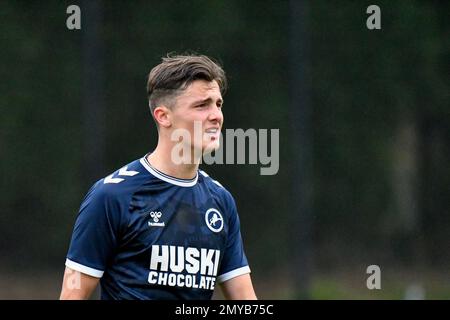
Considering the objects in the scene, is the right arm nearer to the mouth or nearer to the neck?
the neck

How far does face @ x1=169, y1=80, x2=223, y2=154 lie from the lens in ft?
11.7

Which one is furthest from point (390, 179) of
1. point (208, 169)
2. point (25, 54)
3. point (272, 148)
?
point (25, 54)

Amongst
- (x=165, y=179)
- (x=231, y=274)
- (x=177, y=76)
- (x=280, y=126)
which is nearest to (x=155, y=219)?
(x=165, y=179)

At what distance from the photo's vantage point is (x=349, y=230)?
7711mm

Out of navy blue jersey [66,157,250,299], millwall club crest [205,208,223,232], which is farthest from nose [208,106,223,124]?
millwall club crest [205,208,223,232]

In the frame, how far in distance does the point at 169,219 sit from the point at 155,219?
61 millimetres

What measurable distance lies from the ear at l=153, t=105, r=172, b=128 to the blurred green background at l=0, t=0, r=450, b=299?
3.79m

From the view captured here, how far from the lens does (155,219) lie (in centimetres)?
353

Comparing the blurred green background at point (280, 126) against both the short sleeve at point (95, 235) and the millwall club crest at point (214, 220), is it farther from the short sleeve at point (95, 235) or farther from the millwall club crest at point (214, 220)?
the short sleeve at point (95, 235)

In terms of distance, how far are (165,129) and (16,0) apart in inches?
173

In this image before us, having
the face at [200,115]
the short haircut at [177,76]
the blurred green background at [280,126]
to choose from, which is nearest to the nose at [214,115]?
the face at [200,115]

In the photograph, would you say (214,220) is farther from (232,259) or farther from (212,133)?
(212,133)

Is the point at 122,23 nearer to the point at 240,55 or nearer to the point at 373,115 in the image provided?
the point at 240,55

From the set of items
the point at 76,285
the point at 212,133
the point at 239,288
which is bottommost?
the point at 239,288
